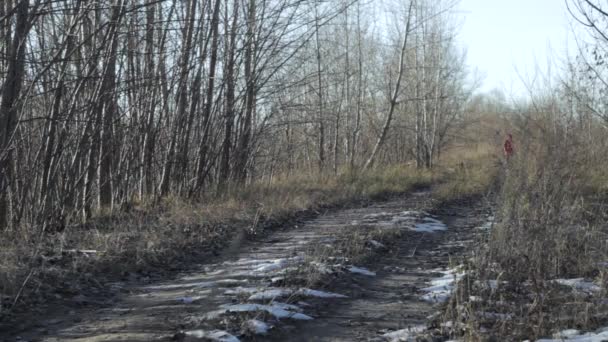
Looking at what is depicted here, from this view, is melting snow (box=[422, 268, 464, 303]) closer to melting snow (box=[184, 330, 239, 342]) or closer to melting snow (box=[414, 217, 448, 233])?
melting snow (box=[184, 330, 239, 342])

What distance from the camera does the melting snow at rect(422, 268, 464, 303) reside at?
578 centimetres

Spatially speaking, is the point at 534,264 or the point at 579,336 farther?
the point at 534,264

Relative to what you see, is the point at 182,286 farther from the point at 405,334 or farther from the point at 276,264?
the point at 405,334

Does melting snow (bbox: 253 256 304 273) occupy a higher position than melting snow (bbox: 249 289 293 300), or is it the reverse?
melting snow (bbox: 253 256 304 273)

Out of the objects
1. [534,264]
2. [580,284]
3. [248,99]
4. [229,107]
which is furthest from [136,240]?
A: [248,99]

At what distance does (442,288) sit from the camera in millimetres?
6188

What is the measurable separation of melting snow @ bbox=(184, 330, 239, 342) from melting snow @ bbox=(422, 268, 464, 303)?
2.23 m

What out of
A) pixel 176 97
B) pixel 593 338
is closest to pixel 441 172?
pixel 176 97

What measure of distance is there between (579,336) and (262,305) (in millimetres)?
2479

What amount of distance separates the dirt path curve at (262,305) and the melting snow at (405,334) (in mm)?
114

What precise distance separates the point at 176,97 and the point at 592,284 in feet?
30.0

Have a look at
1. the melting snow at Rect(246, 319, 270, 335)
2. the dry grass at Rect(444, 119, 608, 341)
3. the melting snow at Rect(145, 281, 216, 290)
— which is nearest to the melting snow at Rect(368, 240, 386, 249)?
the dry grass at Rect(444, 119, 608, 341)

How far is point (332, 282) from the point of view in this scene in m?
6.27

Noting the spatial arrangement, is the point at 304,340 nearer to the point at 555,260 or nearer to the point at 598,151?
the point at 555,260
